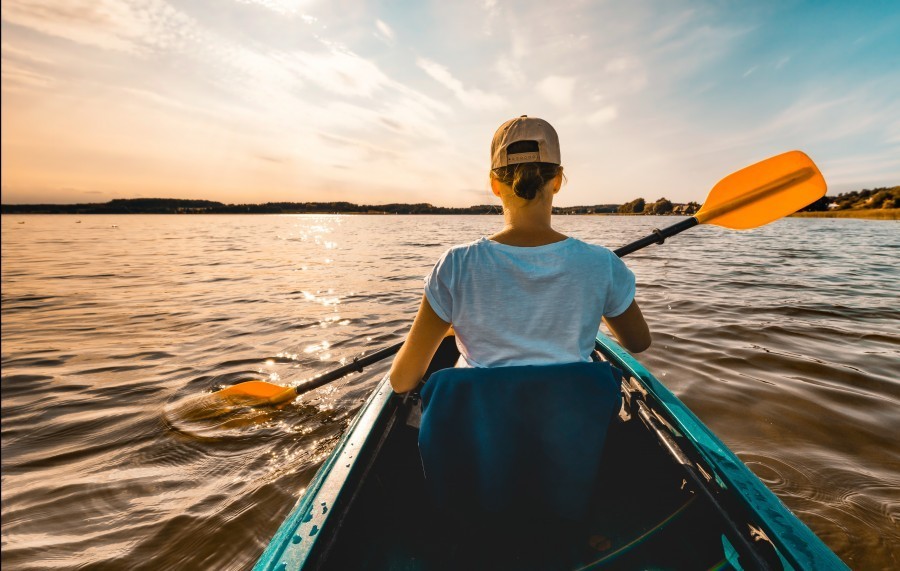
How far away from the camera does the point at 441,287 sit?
1.80 m

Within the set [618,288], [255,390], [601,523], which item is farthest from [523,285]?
[255,390]

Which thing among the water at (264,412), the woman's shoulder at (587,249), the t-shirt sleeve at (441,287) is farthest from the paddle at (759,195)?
the t-shirt sleeve at (441,287)

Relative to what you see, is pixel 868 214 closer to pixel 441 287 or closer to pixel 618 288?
pixel 618 288

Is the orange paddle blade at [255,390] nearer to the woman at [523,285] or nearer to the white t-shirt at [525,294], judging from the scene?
the woman at [523,285]

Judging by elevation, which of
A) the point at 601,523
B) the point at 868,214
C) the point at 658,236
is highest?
the point at 868,214

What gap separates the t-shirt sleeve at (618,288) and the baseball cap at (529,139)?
53 cm

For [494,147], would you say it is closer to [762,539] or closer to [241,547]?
[762,539]

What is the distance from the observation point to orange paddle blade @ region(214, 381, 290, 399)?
4680 millimetres

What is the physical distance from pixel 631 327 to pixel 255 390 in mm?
4135

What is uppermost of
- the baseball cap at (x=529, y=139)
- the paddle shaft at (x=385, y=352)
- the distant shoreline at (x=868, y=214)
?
the distant shoreline at (x=868, y=214)

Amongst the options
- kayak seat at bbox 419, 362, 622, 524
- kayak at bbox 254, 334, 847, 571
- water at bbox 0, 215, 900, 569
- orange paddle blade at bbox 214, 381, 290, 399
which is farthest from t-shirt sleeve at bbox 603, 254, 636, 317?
orange paddle blade at bbox 214, 381, 290, 399

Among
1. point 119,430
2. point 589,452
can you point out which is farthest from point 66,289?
point 589,452

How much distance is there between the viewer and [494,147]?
78.2 inches

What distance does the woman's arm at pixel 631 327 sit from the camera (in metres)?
2.01
